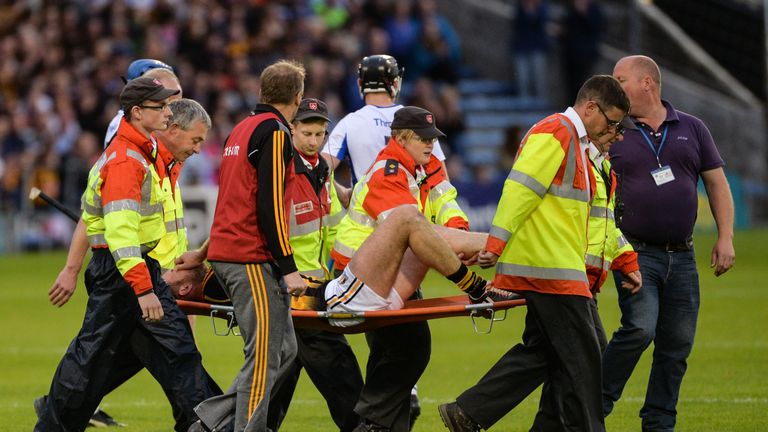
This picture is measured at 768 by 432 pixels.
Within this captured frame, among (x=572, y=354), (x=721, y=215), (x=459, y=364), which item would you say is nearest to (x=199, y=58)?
(x=459, y=364)

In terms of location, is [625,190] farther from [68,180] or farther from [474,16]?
[474,16]

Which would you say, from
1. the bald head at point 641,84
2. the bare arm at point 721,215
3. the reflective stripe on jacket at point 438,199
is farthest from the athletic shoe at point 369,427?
the bald head at point 641,84

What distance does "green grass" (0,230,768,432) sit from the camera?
9.45 meters

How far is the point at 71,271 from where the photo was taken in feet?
26.3

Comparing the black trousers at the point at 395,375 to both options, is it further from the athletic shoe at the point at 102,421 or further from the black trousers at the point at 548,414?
the athletic shoe at the point at 102,421

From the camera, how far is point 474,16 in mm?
Result: 30406

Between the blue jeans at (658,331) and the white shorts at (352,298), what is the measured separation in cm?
155

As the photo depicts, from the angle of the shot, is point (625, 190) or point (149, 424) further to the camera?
point (149, 424)

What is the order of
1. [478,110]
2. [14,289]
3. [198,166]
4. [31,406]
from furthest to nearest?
1. [478,110]
2. [198,166]
3. [14,289]
4. [31,406]

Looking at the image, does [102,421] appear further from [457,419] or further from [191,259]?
[457,419]

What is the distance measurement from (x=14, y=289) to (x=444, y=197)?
12.1 m

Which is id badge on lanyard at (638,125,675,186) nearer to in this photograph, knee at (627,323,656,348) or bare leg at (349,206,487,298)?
knee at (627,323,656,348)

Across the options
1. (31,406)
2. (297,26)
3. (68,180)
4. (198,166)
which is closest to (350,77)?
(297,26)

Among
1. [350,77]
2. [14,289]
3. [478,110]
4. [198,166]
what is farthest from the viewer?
[478,110]
